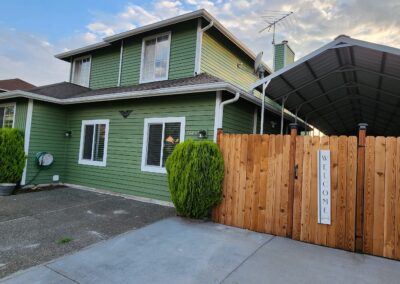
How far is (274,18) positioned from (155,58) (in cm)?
555

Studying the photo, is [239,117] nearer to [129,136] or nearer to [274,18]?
[129,136]

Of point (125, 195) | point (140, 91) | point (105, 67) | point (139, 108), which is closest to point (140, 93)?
point (140, 91)

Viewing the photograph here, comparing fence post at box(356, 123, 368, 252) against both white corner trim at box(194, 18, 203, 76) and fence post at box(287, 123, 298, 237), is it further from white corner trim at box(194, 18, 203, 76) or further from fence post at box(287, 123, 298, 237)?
white corner trim at box(194, 18, 203, 76)

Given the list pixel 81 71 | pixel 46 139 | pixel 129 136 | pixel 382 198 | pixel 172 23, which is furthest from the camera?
pixel 81 71

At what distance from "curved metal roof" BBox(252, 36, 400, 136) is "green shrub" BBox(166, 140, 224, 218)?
1790mm

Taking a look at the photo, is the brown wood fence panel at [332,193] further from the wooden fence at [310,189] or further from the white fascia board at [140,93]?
the white fascia board at [140,93]

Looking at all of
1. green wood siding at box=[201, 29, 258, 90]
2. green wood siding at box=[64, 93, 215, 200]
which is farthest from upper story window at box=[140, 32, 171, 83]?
green wood siding at box=[64, 93, 215, 200]

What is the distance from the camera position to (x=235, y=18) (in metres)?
10.3

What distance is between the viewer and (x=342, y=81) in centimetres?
658

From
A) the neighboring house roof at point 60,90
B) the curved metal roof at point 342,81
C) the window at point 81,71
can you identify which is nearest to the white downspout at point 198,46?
the curved metal roof at point 342,81

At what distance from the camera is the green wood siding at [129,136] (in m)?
6.11

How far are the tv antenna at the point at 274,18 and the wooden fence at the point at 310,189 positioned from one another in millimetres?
7567

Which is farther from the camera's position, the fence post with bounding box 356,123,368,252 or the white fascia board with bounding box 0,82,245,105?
the white fascia board with bounding box 0,82,245,105

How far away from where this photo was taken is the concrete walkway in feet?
9.36
